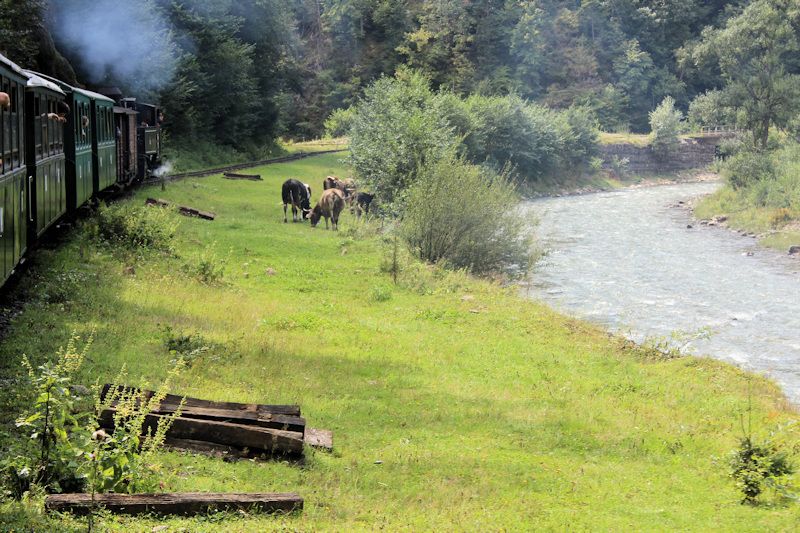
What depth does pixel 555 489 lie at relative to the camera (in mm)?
11102

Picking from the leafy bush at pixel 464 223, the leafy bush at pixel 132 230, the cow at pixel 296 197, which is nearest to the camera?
the leafy bush at pixel 132 230

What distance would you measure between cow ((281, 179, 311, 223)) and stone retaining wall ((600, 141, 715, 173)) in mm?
57389

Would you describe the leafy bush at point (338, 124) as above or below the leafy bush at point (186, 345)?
above

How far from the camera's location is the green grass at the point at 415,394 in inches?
387

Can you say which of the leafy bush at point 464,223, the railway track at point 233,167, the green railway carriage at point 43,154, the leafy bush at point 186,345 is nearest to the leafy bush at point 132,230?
the green railway carriage at point 43,154

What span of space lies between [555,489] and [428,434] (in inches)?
90.4

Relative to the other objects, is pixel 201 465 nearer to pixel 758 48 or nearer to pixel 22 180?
pixel 22 180

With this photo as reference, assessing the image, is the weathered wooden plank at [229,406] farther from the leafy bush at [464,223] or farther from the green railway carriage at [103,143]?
the leafy bush at [464,223]

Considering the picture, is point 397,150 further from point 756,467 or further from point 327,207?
point 756,467

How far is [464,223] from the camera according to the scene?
30.9 meters

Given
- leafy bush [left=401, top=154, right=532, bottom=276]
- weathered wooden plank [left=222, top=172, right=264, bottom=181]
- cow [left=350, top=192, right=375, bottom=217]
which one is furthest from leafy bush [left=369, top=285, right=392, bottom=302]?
weathered wooden plank [left=222, top=172, right=264, bottom=181]

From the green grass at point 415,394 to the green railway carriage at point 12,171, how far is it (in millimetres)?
1195

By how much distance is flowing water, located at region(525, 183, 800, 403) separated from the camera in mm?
24453

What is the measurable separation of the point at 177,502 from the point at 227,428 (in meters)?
2.28
